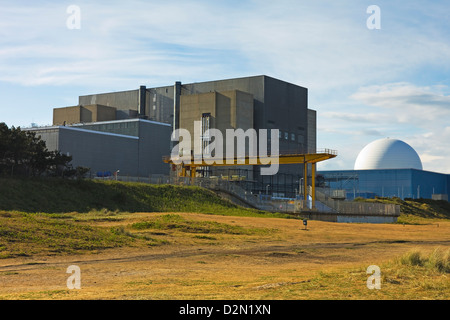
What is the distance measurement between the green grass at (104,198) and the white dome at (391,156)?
81.4m

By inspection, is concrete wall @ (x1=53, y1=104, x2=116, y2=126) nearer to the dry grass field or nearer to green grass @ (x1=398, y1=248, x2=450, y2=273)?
the dry grass field

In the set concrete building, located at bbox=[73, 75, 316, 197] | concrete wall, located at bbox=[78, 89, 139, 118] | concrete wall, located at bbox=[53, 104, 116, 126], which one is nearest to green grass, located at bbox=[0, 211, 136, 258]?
concrete building, located at bbox=[73, 75, 316, 197]

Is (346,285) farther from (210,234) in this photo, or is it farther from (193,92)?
(193,92)

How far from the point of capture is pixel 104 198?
58344mm

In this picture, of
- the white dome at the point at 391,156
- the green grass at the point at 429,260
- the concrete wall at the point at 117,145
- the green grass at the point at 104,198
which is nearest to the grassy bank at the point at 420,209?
the white dome at the point at 391,156

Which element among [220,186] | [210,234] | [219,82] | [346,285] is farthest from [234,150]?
[346,285]

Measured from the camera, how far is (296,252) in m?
30.3

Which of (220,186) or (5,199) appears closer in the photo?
(5,199)

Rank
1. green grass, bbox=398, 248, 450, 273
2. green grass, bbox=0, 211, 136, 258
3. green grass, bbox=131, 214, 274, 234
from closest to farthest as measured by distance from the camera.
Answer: green grass, bbox=398, 248, 450, 273, green grass, bbox=0, 211, 136, 258, green grass, bbox=131, 214, 274, 234

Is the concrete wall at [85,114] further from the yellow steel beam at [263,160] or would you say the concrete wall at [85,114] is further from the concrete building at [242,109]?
the yellow steel beam at [263,160]

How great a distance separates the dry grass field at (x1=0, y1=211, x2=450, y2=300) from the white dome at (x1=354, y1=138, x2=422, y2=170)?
335 feet

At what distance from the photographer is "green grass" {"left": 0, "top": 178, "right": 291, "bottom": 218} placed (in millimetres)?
50812

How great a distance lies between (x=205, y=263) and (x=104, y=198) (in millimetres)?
35722
